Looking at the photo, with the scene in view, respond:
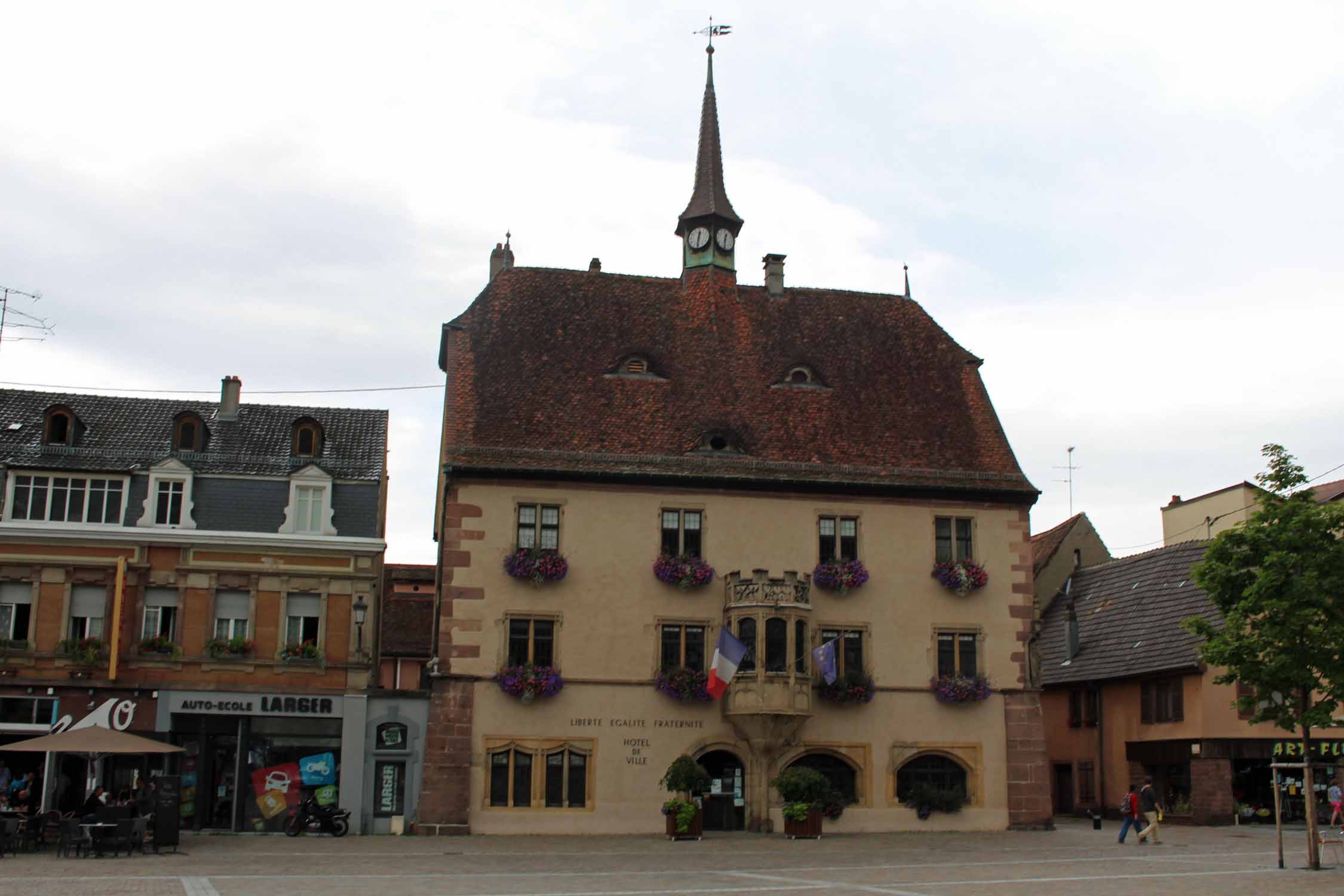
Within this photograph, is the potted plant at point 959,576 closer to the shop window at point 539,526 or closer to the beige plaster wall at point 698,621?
the beige plaster wall at point 698,621

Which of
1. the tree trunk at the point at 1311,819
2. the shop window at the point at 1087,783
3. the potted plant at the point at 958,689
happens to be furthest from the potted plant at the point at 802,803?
the shop window at the point at 1087,783

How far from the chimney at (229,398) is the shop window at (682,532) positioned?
12757 millimetres

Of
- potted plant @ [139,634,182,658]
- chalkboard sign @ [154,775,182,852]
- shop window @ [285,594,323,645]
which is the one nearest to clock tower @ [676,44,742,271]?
shop window @ [285,594,323,645]

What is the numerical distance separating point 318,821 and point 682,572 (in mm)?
10848

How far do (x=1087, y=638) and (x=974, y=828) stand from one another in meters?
15.6

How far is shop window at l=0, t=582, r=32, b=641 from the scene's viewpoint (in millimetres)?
35656

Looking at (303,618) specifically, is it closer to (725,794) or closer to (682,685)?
(682,685)

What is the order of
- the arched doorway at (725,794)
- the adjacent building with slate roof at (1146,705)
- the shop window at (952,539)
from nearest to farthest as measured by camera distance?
A: 1. the arched doorway at (725,794)
2. the shop window at (952,539)
3. the adjacent building with slate roof at (1146,705)

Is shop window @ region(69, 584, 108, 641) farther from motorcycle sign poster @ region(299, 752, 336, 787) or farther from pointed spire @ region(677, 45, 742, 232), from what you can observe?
pointed spire @ region(677, 45, 742, 232)

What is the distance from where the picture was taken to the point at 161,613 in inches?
1435

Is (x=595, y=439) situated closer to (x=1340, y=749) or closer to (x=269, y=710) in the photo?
(x=269, y=710)

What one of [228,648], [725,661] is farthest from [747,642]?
[228,648]

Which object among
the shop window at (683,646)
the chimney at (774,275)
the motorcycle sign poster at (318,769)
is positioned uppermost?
the chimney at (774,275)

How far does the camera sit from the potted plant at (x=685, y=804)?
111ft
